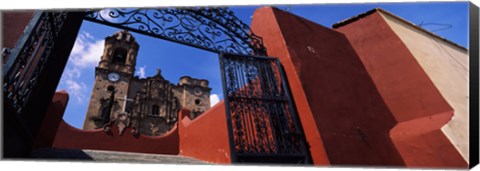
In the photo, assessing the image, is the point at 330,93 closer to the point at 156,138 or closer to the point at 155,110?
the point at 156,138

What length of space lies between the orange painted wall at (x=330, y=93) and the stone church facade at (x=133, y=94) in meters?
17.9

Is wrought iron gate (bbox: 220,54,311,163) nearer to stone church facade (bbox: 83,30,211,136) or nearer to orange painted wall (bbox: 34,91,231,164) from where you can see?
orange painted wall (bbox: 34,91,231,164)

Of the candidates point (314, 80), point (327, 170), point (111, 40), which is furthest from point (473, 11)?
point (111, 40)

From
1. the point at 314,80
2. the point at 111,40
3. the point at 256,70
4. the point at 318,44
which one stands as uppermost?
the point at 111,40

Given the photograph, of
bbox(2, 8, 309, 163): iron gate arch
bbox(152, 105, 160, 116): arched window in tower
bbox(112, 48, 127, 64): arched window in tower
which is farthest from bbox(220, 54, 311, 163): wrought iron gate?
bbox(112, 48, 127, 64): arched window in tower

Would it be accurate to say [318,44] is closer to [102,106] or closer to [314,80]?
[314,80]

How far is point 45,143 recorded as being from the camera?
5.89 meters

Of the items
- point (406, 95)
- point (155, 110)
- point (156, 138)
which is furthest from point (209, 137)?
point (155, 110)

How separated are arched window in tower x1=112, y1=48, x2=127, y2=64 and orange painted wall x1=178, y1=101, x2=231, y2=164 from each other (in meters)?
18.5

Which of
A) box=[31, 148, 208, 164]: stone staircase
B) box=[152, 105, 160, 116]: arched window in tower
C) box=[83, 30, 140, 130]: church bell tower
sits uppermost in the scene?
box=[83, 30, 140, 130]: church bell tower

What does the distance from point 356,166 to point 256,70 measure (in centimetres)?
216

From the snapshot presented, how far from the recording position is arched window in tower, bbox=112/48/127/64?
2457 cm

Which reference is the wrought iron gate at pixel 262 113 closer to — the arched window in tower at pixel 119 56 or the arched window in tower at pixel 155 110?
the arched window in tower at pixel 155 110

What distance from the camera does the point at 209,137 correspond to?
20.9 ft
